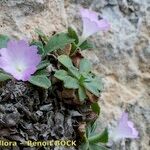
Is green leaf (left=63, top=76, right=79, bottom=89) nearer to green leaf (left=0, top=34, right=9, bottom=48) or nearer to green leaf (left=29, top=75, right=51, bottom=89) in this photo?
green leaf (left=29, top=75, right=51, bottom=89)

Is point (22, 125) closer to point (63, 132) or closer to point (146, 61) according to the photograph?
point (63, 132)

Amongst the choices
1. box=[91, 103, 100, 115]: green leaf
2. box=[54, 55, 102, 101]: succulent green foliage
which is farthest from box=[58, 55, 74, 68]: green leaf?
box=[91, 103, 100, 115]: green leaf

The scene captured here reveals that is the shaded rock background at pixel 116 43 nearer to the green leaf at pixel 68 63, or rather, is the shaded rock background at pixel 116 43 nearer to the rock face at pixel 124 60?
the rock face at pixel 124 60

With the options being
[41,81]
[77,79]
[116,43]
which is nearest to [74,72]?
[77,79]

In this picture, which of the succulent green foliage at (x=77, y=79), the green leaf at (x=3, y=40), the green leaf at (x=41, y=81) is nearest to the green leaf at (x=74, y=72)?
the succulent green foliage at (x=77, y=79)

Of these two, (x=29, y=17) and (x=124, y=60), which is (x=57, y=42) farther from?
(x=124, y=60)
